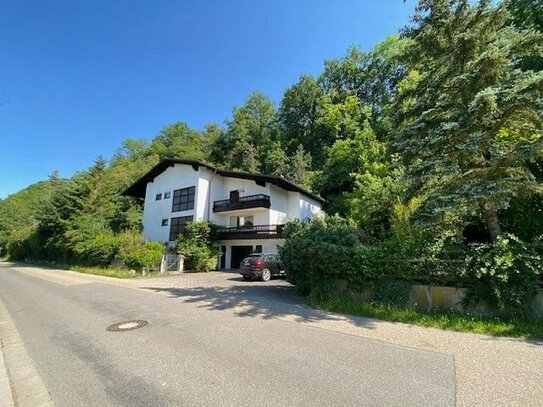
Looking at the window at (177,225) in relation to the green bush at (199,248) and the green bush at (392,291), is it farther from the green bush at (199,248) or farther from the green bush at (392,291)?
the green bush at (392,291)

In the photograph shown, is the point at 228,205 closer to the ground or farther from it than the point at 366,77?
closer to the ground

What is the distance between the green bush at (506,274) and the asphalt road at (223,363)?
294 centimetres

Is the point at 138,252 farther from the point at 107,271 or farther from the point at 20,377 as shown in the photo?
the point at 20,377

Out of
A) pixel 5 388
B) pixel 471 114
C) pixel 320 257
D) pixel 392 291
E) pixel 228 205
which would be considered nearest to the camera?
pixel 5 388

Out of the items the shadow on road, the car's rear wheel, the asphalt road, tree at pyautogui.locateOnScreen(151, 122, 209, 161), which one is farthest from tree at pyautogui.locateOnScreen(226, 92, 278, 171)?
the asphalt road

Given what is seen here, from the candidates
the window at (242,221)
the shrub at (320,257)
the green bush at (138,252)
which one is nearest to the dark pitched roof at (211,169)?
the window at (242,221)

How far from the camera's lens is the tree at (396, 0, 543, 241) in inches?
299

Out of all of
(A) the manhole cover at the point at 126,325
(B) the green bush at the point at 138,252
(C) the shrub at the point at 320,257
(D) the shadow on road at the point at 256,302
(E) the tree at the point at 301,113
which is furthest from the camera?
(E) the tree at the point at 301,113

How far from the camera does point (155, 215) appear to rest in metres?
31.6

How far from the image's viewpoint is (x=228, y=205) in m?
27.1

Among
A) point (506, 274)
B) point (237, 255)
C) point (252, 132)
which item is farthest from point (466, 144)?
point (252, 132)

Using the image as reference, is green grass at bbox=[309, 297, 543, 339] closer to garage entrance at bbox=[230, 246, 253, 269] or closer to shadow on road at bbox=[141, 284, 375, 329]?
shadow on road at bbox=[141, 284, 375, 329]

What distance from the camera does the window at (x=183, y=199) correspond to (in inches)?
1123

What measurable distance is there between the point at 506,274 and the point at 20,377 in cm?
951
